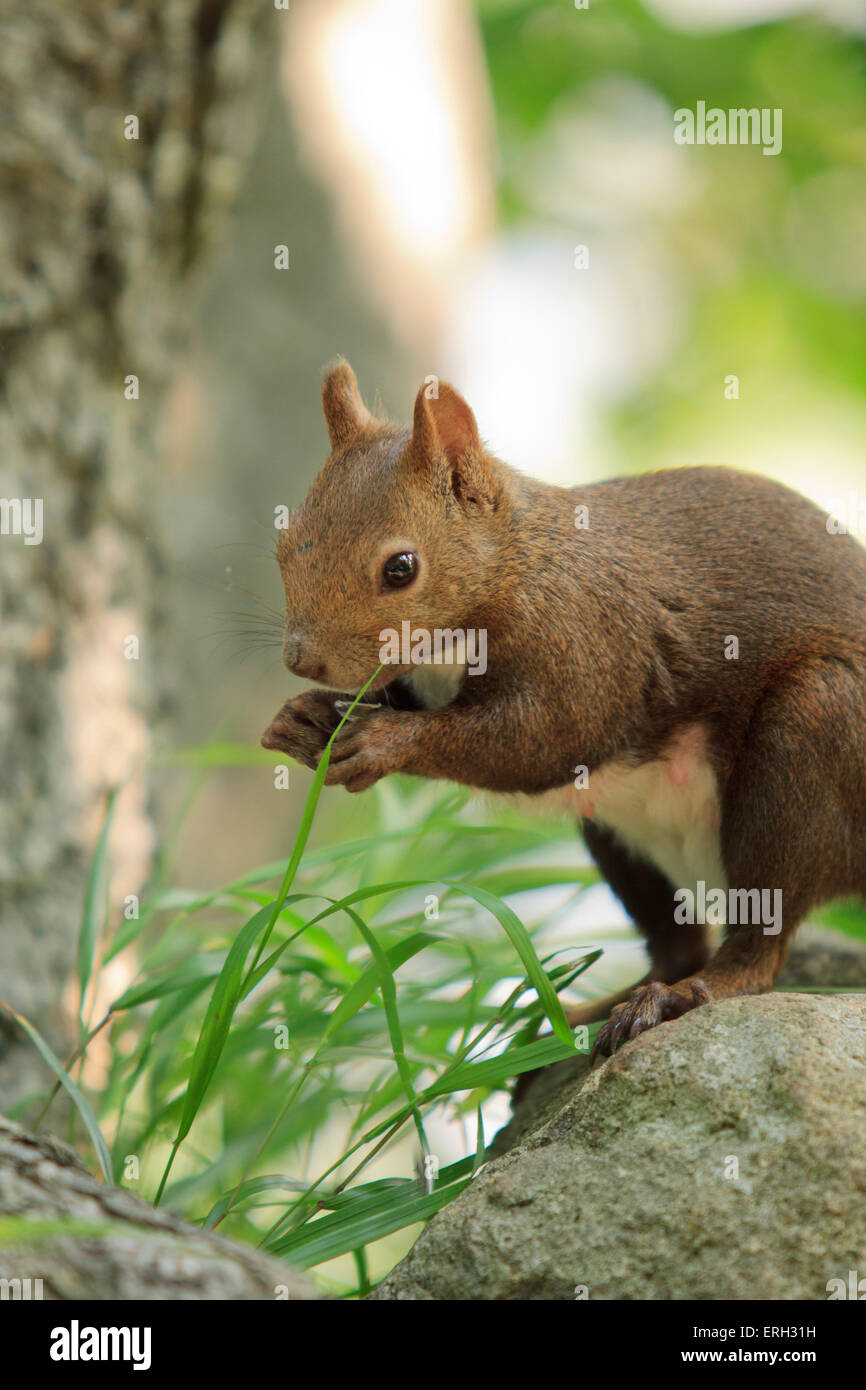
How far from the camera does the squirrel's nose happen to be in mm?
2771

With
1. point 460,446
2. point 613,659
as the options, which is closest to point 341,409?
point 460,446

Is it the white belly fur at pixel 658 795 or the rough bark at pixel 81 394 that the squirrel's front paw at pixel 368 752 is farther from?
the rough bark at pixel 81 394

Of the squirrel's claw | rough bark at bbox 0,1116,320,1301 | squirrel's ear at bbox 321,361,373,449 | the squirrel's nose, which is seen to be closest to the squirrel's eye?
the squirrel's nose

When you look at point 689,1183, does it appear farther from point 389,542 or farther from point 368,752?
point 389,542

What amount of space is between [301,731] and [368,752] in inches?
10.4

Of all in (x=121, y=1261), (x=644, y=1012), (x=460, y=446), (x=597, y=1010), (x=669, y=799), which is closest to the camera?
(x=121, y=1261)

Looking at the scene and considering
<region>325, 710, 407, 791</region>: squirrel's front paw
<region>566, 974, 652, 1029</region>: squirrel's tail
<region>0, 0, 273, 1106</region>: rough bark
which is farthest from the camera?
<region>0, 0, 273, 1106</region>: rough bark

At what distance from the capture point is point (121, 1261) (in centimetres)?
191

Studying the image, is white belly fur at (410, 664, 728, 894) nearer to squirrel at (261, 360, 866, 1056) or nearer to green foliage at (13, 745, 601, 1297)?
squirrel at (261, 360, 866, 1056)

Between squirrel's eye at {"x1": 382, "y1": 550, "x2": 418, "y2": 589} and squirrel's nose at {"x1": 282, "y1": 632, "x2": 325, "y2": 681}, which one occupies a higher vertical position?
squirrel's eye at {"x1": 382, "y1": 550, "x2": 418, "y2": 589}

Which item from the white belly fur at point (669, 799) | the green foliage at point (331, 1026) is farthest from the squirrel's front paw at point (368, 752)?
the white belly fur at point (669, 799)

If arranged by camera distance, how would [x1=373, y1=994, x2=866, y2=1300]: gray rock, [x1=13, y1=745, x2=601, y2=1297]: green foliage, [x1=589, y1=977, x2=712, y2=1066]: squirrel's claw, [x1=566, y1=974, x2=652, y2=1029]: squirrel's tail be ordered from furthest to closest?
[x1=566, y1=974, x2=652, y2=1029]: squirrel's tail, [x1=589, y1=977, x2=712, y2=1066]: squirrel's claw, [x1=13, y1=745, x2=601, y2=1297]: green foliage, [x1=373, y1=994, x2=866, y2=1300]: gray rock

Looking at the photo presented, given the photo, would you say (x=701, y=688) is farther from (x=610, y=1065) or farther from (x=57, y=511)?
(x=57, y=511)

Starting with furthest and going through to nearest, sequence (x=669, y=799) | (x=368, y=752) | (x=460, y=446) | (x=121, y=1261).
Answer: (x=669, y=799), (x=460, y=446), (x=368, y=752), (x=121, y=1261)
